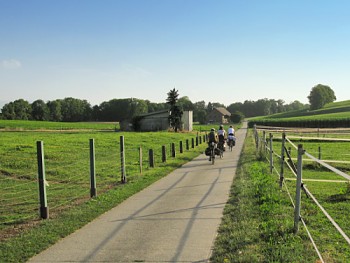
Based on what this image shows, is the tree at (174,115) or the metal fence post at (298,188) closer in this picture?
the metal fence post at (298,188)

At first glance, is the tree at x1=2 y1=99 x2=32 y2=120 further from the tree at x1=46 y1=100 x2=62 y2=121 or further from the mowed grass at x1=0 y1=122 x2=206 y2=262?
the mowed grass at x1=0 y1=122 x2=206 y2=262

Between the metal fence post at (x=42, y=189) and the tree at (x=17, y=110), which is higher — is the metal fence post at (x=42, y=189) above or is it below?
below

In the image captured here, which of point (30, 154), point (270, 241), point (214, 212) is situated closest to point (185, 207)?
point (214, 212)

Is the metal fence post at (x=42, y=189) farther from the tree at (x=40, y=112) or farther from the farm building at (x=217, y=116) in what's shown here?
the tree at (x=40, y=112)

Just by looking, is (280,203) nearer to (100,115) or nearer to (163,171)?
(163,171)

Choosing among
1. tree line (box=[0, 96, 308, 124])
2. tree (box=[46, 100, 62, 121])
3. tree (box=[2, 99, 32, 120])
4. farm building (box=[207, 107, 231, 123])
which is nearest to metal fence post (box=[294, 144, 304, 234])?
tree line (box=[0, 96, 308, 124])

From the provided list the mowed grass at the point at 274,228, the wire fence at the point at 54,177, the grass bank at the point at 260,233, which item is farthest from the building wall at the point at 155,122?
the grass bank at the point at 260,233

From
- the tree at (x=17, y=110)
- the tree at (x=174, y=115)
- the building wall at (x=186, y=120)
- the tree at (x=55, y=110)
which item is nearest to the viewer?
the tree at (x=174, y=115)

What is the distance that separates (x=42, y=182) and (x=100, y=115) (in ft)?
436

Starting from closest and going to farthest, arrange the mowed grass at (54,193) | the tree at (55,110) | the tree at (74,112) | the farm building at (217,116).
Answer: the mowed grass at (54,193)
the tree at (55,110)
the farm building at (217,116)
the tree at (74,112)

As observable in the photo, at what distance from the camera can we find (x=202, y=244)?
5523 mm

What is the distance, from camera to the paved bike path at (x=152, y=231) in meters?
5.13

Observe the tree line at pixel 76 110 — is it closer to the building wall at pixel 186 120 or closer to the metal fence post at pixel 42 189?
the building wall at pixel 186 120

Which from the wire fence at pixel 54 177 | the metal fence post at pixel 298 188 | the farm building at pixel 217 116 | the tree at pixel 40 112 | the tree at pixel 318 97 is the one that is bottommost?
the wire fence at pixel 54 177
